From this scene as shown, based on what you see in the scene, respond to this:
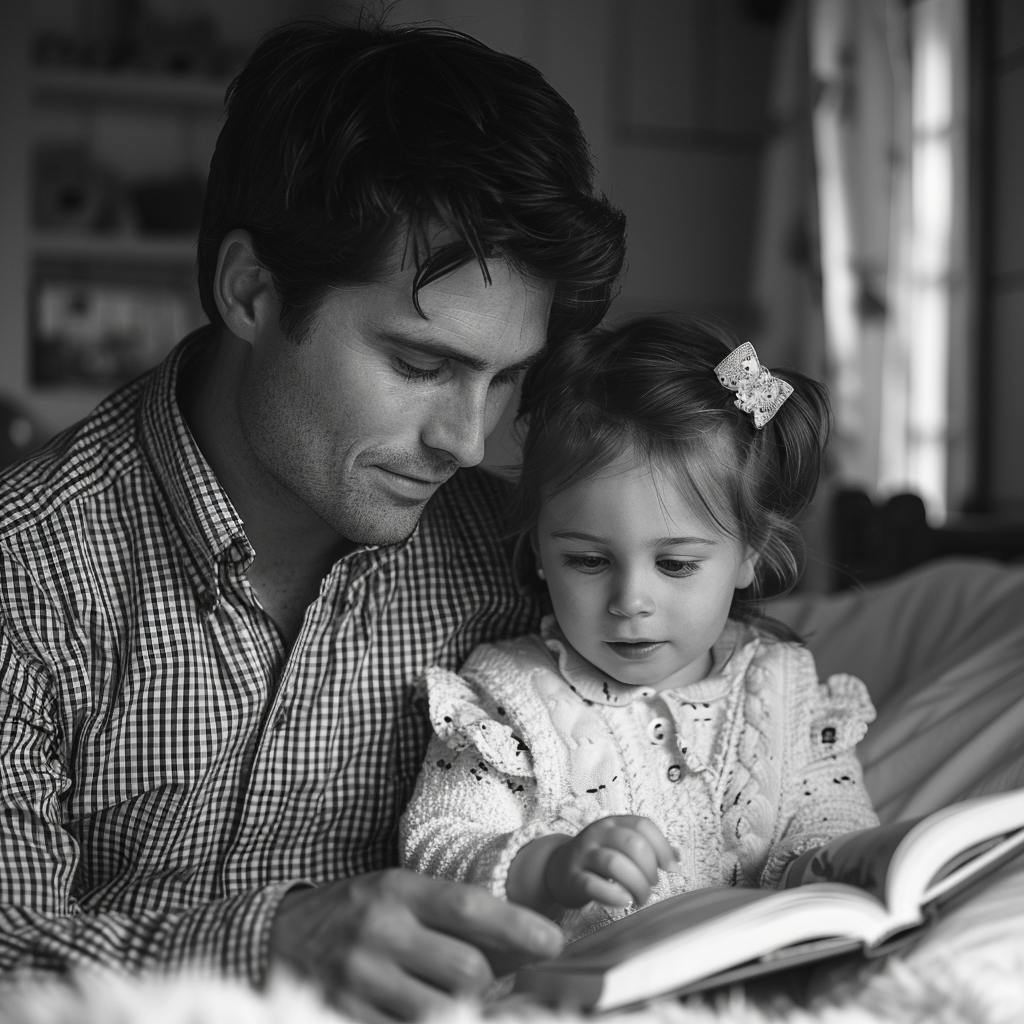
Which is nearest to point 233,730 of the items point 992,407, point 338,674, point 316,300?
→ point 338,674

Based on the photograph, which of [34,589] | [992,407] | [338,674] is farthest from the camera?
[992,407]

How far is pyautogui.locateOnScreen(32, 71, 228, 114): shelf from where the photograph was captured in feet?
13.8

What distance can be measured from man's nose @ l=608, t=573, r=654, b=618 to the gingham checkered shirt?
253 millimetres

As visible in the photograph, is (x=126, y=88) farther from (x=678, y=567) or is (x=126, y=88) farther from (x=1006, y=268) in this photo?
(x=678, y=567)

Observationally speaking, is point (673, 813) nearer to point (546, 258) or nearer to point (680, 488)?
point (680, 488)

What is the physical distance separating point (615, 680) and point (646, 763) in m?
0.09

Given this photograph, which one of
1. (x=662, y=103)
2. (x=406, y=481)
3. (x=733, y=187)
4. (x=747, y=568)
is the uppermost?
(x=662, y=103)

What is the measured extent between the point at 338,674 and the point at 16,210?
10.9 ft

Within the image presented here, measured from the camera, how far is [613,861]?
3.12ft

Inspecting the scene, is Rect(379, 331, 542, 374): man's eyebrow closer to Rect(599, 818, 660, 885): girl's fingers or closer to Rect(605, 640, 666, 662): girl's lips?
Rect(605, 640, 666, 662): girl's lips

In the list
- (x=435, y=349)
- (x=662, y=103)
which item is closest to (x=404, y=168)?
(x=435, y=349)

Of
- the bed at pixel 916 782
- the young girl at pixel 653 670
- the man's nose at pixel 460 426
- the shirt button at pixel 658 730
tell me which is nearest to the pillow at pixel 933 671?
the bed at pixel 916 782

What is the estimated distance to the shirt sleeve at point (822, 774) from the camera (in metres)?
1.23

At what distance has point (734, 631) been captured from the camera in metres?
1.43
